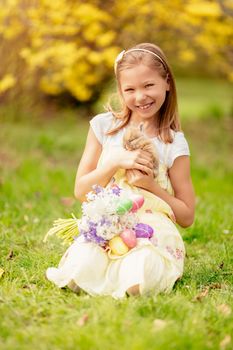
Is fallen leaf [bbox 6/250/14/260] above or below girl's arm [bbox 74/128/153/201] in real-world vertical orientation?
below

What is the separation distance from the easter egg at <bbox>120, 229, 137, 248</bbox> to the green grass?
0.80ft

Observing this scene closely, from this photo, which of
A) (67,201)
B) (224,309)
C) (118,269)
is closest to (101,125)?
(118,269)

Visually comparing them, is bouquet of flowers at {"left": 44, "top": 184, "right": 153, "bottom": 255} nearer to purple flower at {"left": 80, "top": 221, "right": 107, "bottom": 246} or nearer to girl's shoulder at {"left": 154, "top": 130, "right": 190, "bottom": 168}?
purple flower at {"left": 80, "top": 221, "right": 107, "bottom": 246}

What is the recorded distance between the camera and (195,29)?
24.2 ft

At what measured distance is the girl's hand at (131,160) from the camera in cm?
266

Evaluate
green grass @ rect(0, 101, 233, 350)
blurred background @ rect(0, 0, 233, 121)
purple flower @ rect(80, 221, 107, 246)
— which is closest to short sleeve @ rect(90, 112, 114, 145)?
purple flower @ rect(80, 221, 107, 246)

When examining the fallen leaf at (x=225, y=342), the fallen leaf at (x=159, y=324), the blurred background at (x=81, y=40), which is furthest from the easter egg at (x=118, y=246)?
the blurred background at (x=81, y=40)

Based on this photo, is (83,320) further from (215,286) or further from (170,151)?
(170,151)

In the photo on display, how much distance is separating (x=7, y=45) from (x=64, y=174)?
2.42 m

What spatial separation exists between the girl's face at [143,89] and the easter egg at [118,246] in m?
0.61

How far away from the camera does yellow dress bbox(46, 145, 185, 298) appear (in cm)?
256

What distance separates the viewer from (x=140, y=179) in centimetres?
270

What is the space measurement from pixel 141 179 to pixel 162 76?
51cm

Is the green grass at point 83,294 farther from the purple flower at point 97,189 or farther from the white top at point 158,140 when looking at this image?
the white top at point 158,140
